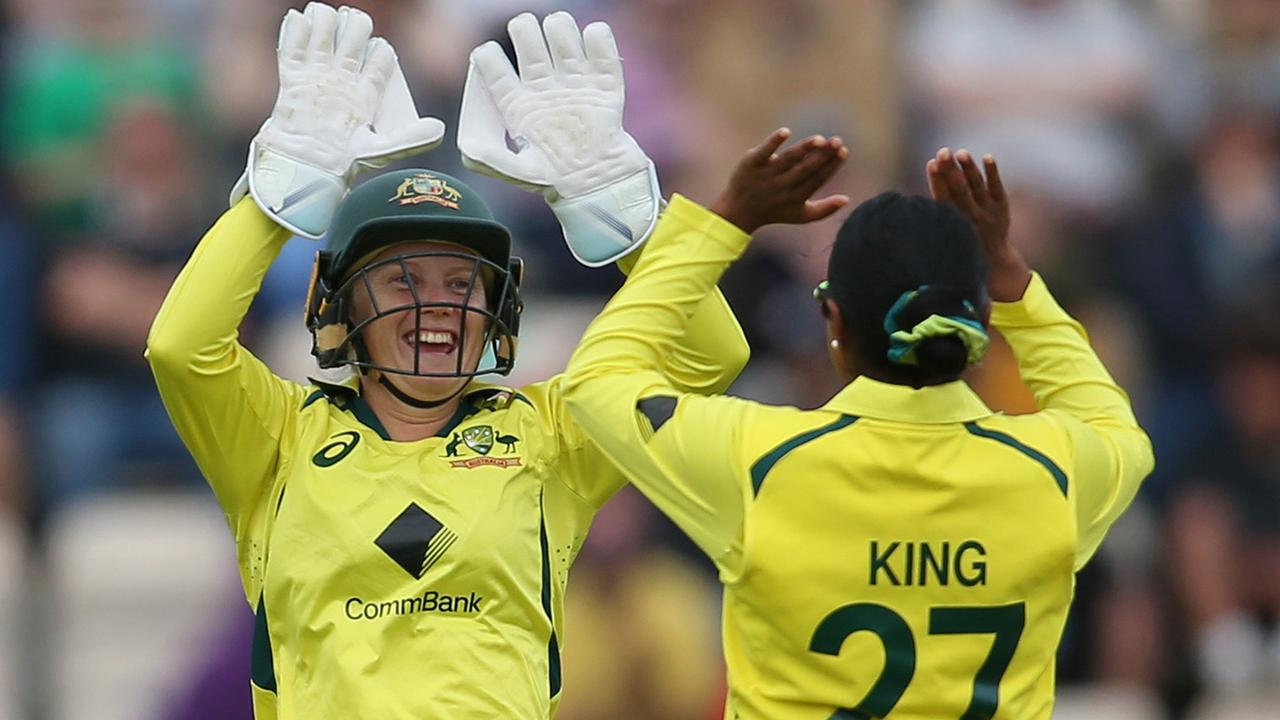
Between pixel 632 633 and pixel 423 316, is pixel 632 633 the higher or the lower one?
the lower one

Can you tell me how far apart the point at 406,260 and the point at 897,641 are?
1.16 meters

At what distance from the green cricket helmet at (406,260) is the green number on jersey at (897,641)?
88 cm

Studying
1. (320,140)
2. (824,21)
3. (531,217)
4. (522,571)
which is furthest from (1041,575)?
(824,21)

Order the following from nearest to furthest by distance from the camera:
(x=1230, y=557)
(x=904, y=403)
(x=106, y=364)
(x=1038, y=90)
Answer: (x=904, y=403) → (x=106, y=364) → (x=1230, y=557) → (x=1038, y=90)

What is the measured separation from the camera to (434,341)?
3.75 metres

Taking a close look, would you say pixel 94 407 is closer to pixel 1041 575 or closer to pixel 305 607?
pixel 305 607

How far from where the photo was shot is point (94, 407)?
760 centimetres

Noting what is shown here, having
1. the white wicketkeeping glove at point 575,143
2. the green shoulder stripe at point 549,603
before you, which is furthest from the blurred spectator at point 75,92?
the green shoulder stripe at point 549,603

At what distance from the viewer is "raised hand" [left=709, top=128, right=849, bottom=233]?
3.40 meters

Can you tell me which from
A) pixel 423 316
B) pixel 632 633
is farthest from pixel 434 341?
pixel 632 633

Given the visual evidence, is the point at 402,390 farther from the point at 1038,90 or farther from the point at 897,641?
the point at 1038,90

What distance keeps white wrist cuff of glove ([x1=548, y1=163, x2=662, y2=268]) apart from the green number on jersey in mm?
898

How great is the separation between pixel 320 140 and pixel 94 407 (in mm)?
4114

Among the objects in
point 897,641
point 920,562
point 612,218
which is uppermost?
point 612,218
